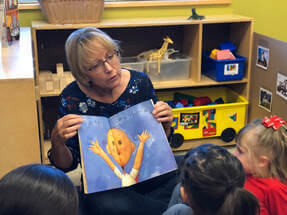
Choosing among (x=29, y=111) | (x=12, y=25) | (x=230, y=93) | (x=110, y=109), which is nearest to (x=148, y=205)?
(x=110, y=109)

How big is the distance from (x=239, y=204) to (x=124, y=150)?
54cm

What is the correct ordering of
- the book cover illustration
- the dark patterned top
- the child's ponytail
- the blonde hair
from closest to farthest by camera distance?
the child's ponytail → the book cover illustration → the blonde hair → the dark patterned top

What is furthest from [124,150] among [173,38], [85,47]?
[173,38]

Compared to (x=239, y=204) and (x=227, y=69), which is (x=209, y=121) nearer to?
(x=227, y=69)

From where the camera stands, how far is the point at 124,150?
1.42 metres

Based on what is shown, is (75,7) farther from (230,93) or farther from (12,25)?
(230,93)

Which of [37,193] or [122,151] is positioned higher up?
[37,193]

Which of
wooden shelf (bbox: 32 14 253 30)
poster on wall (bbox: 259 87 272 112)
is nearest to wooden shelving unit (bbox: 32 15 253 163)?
wooden shelf (bbox: 32 14 253 30)

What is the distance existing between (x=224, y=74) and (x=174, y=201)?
51.5 inches

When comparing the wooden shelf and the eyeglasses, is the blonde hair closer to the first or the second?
the eyeglasses

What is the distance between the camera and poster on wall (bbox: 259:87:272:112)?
2553mm

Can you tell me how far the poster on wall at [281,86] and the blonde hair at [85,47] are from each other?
1258 mm

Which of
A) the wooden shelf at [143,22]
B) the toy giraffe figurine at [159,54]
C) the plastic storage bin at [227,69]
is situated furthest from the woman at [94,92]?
the plastic storage bin at [227,69]

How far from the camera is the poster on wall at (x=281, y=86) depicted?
2.36 m
